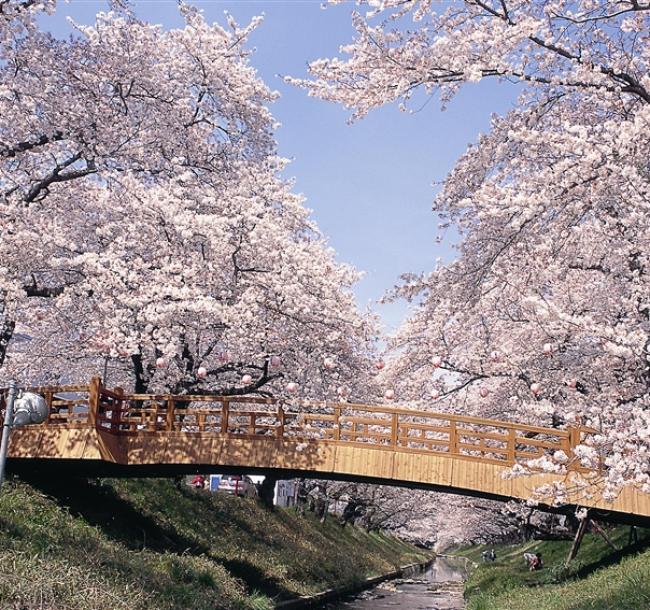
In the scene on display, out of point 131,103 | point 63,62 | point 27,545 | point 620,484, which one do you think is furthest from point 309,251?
point 620,484

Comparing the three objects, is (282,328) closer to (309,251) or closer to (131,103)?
(309,251)

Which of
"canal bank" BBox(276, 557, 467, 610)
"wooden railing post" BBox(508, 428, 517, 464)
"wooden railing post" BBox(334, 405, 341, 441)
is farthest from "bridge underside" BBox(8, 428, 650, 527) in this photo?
"canal bank" BBox(276, 557, 467, 610)

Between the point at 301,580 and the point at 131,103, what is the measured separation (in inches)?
697

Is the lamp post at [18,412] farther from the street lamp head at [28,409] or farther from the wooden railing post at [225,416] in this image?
the wooden railing post at [225,416]

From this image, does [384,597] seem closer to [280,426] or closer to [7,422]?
[280,426]

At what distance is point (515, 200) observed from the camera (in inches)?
321

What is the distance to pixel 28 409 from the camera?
937cm

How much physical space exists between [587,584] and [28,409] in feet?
48.7

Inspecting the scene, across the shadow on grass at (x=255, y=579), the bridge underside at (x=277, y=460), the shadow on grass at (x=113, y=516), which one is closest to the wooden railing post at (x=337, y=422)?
the bridge underside at (x=277, y=460)

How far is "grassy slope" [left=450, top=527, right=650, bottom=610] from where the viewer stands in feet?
43.8

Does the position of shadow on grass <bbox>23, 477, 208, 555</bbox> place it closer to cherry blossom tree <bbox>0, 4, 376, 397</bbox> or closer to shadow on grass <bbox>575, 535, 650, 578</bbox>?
cherry blossom tree <bbox>0, 4, 376, 397</bbox>

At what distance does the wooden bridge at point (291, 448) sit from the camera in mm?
16656

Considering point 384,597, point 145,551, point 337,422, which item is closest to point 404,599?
point 384,597

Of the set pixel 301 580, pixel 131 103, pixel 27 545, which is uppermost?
pixel 131 103
